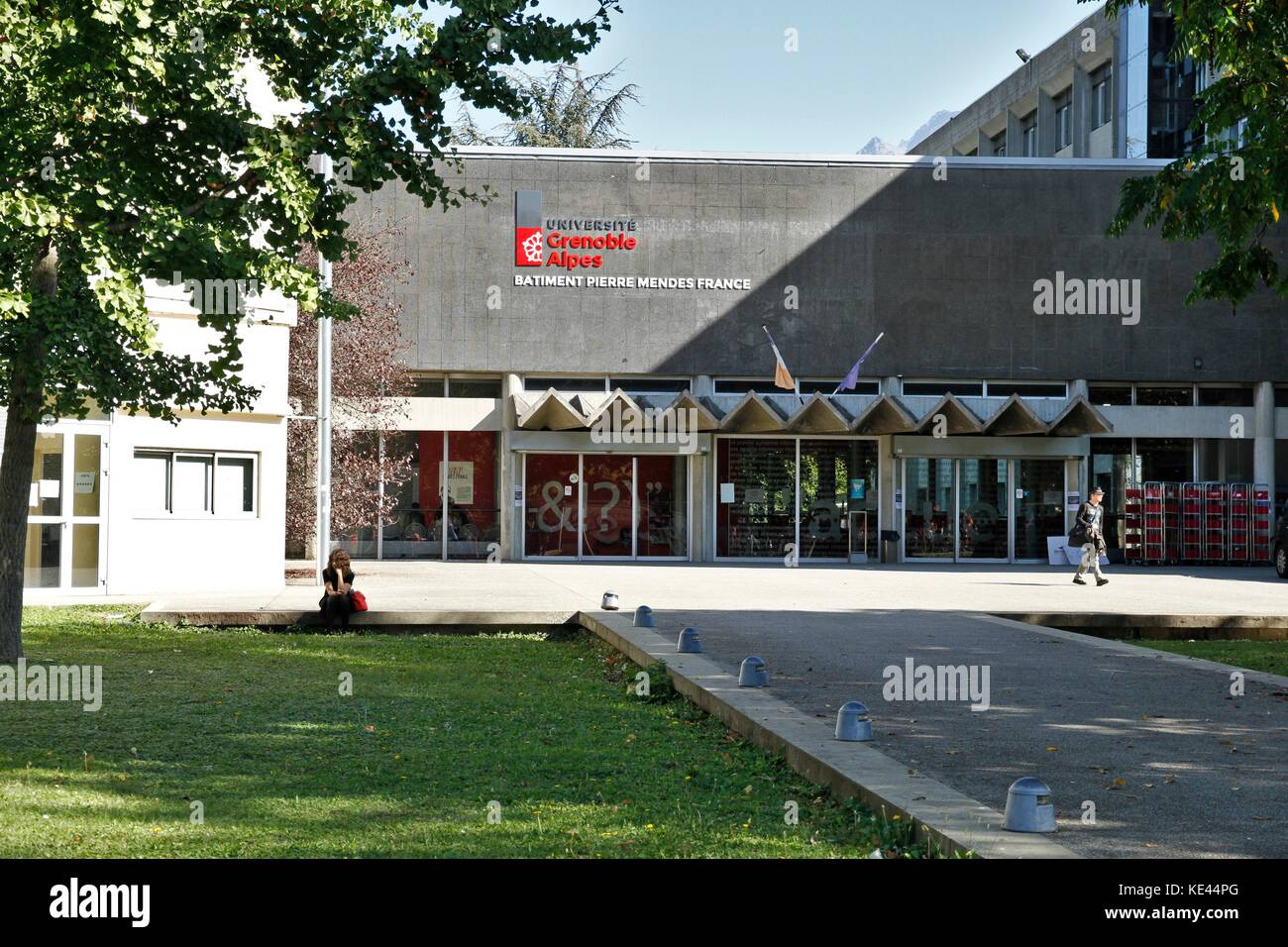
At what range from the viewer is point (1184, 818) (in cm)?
668

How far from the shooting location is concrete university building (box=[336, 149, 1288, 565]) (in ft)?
119

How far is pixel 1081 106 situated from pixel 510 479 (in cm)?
2339

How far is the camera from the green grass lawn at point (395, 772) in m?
6.34

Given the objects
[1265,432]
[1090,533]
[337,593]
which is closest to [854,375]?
[1090,533]

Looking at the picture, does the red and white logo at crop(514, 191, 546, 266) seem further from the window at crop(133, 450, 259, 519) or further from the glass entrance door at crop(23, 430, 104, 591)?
the glass entrance door at crop(23, 430, 104, 591)

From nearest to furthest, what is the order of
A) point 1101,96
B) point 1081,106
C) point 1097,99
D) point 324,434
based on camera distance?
point 324,434 < point 1101,96 < point 1097,99 < point 1081,106

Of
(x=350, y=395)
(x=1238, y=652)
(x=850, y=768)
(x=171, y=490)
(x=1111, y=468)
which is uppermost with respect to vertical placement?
(x=350, y=395)

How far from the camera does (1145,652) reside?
1416 cm

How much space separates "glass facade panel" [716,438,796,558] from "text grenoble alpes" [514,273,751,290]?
13.0 ft

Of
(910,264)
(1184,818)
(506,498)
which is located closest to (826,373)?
(910,264)

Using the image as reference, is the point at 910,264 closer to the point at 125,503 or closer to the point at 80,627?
the point at 125,503
